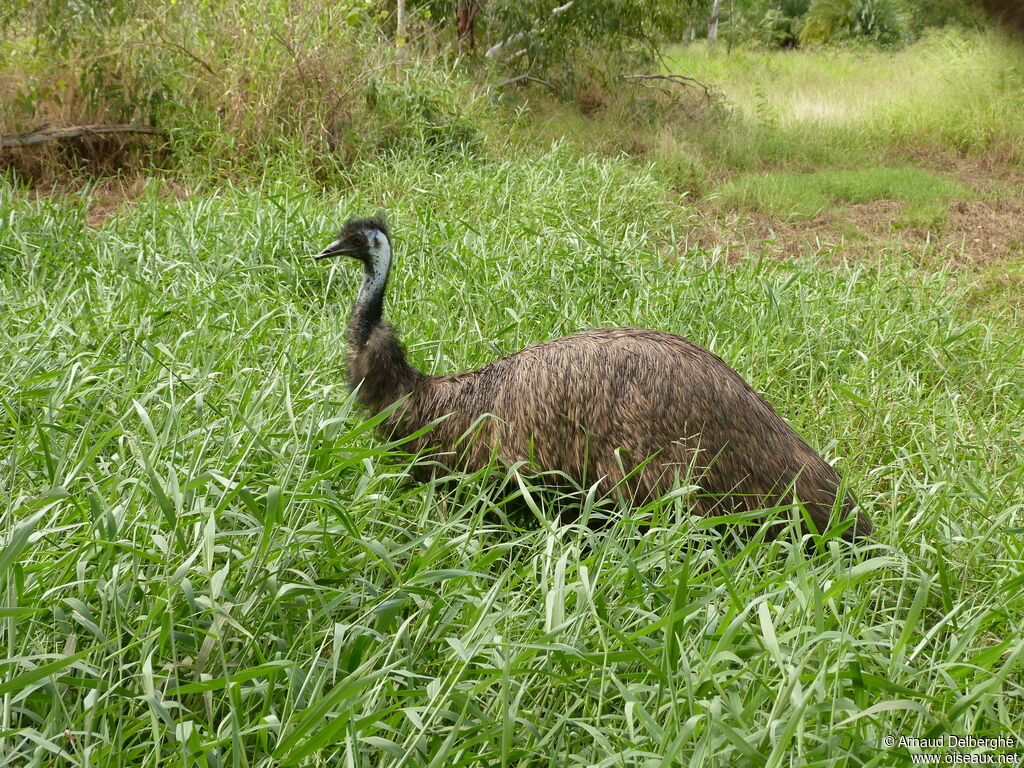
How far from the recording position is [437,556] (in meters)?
2.37

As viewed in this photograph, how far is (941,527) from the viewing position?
9.44 feet

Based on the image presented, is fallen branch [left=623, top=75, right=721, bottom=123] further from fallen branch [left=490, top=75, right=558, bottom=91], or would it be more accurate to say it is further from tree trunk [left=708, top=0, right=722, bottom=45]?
tree trunk [left=708, top=0, right=722, bottom=45]

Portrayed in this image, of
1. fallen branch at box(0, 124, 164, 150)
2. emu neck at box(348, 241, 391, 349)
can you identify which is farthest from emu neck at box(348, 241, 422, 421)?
fallen branch at box(0, 124, 164, 150)

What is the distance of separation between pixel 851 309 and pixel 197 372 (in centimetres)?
323

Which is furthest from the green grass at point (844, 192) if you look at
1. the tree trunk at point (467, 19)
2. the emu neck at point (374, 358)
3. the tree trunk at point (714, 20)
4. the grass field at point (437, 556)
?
the tree trunk at point (714, 20)

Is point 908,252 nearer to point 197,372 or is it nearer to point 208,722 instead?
point 197,372

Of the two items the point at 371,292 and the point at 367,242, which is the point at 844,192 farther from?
the point at 371,292

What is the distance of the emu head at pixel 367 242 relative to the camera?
133 inches

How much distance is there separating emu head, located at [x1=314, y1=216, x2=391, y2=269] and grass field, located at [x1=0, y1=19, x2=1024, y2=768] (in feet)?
1.59

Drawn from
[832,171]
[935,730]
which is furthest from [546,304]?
[832,171]

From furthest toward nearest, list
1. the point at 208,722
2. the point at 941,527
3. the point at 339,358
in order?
the point at 339,358
the point at 941,527
the point at 208,722

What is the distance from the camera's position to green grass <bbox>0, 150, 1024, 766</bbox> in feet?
6.26

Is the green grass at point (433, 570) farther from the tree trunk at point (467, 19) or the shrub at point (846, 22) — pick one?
the shrub at point (846, 22)

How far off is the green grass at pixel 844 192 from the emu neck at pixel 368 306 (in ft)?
14.9
